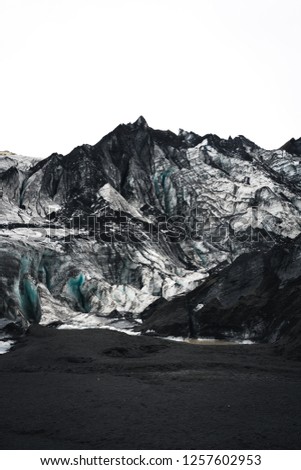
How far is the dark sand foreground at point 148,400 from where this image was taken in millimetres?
6301

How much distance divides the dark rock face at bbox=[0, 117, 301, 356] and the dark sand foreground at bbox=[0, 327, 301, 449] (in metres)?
9.28

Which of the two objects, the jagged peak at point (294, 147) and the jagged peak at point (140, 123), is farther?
the jagged peak at point (294, 147)

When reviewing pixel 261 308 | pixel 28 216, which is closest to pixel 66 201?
pixel 28 216

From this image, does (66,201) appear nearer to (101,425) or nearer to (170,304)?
(170,304)

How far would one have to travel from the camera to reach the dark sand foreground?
248 inches

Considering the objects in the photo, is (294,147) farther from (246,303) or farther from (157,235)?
(246,303)

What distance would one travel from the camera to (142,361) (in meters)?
13.3

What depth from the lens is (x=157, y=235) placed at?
179 ft

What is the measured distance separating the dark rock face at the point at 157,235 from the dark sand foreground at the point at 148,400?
928 cm

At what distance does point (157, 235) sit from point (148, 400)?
46.1 meters

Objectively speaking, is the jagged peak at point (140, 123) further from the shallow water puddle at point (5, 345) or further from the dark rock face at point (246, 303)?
the shallow water puddle at point (5, 345)

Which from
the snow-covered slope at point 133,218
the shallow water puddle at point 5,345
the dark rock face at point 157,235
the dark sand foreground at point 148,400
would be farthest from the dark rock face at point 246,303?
the shallow water puddle at point 5,345

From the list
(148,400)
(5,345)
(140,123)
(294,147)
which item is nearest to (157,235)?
(140,123)

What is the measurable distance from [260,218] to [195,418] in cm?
5845
